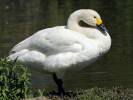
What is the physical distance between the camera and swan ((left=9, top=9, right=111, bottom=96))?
6449 mm

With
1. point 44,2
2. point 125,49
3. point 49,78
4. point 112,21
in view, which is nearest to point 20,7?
point 44,2

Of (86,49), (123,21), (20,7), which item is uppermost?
(20,7)

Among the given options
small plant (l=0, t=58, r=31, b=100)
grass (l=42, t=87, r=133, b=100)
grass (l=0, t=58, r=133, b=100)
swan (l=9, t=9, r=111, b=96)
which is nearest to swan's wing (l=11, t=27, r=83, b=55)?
swan (l=9, t=9, r=111, b=96)

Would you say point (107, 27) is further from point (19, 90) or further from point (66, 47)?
point (19, 90)

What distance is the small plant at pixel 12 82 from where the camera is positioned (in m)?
6.15

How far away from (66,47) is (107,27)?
400 inches

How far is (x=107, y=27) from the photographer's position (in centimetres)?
1655

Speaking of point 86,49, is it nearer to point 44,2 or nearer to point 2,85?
point 2,85

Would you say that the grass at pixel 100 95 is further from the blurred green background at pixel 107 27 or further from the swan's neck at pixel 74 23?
the blurred green background at pixel 107 27

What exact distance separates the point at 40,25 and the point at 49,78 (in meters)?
9.29

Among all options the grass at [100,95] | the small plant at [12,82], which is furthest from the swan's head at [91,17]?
the small plant at [12,82]

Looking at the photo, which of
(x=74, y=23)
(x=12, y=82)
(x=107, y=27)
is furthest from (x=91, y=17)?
(x=107, y=27)

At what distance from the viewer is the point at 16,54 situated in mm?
6875

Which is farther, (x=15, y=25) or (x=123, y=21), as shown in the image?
(x=15, y=25)
